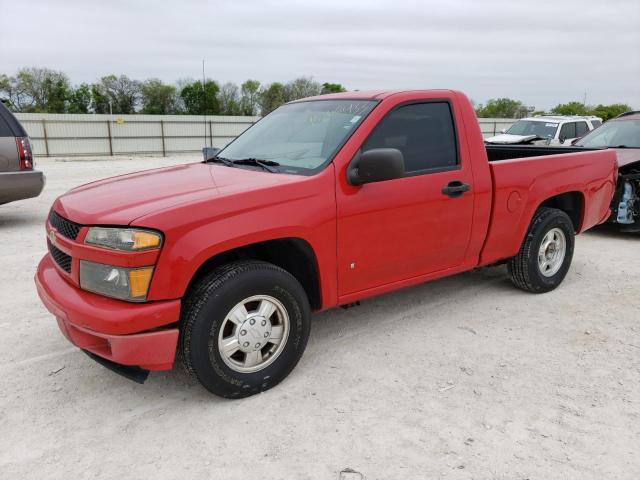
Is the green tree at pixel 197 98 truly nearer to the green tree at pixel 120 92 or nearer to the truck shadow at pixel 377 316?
the green tree at pixel 120 92

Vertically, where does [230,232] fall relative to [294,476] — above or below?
above

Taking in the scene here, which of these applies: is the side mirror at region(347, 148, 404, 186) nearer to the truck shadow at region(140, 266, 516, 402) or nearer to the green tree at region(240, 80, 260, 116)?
the truck shadow at region(140, 266, 516, 402)

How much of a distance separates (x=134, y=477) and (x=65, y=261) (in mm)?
1364

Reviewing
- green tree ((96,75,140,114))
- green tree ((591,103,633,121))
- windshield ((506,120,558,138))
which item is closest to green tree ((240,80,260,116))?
green tree ((96,75,140,114))

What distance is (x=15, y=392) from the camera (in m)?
3.36

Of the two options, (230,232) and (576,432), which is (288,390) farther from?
(576,432)

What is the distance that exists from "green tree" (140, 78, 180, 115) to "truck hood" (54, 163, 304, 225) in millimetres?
79054

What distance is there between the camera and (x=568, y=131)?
14.5m

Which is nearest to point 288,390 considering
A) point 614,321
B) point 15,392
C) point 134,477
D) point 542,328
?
point 134,477

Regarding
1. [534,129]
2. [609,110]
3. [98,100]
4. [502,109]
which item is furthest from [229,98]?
[534,129]

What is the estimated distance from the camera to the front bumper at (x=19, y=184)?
7.82 m

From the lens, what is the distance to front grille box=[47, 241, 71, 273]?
322 cm

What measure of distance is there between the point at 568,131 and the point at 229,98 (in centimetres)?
7285

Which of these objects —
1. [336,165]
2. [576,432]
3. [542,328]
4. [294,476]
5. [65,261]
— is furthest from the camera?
[542,328]
